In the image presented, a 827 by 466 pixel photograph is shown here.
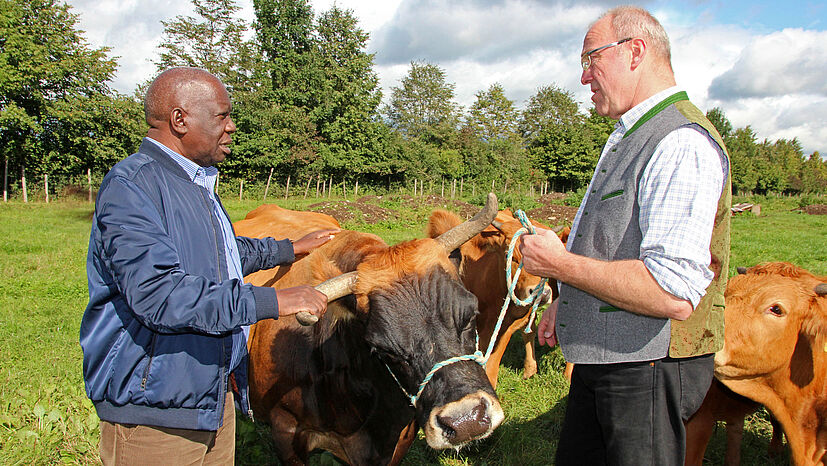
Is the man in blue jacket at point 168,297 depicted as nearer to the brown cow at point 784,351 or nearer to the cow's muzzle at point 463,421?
the cow's muzzle at point 463,421

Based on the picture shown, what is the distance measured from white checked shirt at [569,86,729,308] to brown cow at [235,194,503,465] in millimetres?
986

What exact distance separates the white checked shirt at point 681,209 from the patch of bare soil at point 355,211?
1662 cm

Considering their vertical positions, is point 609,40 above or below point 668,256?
above

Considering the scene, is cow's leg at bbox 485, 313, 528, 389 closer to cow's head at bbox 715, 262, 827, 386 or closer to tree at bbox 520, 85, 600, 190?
cow's head at bbox 715, 262, 827, 386

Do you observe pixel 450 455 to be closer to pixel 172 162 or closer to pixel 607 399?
pixel 607 399

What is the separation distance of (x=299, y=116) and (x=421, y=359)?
3407cm

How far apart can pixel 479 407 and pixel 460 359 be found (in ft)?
0.81

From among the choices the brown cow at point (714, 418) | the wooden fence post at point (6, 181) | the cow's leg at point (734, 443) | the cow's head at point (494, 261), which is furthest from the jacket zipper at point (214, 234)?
the wooden fence post at point (6, 181)

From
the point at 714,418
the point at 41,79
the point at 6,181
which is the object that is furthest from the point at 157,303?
the point at 41,79

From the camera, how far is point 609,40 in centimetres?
193

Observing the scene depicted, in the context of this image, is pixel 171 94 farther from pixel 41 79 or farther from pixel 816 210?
pixel 816 210

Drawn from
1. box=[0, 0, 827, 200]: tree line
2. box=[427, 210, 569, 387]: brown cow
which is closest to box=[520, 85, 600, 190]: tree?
box=[0, 0, 827, 200]: tree line

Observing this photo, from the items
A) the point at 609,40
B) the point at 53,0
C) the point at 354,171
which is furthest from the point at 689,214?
the point at 53,0

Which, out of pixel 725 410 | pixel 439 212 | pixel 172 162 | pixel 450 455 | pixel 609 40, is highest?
pixel 609 40
